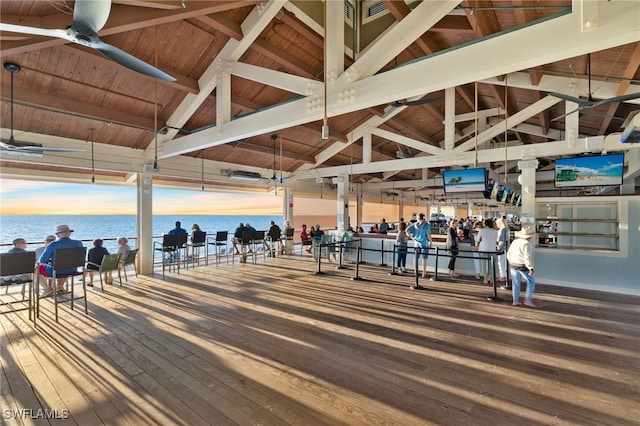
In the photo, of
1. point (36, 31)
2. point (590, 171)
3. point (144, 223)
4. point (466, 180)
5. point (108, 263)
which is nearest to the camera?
point (36, 31)

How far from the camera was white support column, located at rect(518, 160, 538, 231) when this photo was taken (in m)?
6.24

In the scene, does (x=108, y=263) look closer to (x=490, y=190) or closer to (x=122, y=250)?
(x=122, y=250)

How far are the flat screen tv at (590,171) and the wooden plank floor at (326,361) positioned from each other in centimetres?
222

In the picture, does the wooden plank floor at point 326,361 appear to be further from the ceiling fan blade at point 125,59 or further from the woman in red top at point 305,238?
the woman in red top at point 305,238

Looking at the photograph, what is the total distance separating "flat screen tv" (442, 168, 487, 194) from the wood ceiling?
1.12 ft

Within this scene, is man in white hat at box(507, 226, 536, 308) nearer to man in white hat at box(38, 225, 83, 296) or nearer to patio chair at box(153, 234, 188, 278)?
man in white hat at box(38, 225, 83, 296)

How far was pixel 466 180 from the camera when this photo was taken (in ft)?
23.5

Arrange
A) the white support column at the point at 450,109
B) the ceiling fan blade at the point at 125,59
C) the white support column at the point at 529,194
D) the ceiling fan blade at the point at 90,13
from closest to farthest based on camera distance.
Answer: the ceiling fan blade at the point at 90,13, the ceiling fan blade at the point at 125,59, the white support column at the point at 529,194, the white support column at the point at 450,109

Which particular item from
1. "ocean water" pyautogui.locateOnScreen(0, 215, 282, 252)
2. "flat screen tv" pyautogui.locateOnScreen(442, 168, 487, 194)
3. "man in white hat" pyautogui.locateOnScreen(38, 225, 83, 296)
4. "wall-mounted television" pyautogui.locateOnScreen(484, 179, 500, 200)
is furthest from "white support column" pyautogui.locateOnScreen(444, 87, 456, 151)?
"ocean water" pyautogui.locateOnScreen(0, 215, 282, 252)

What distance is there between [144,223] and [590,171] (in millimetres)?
10107

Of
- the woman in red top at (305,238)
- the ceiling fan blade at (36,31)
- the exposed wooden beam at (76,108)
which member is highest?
the exposed wooden beam at (76,108)

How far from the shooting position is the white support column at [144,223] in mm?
7254

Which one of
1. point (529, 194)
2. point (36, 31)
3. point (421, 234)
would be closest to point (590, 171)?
point (529, 194)

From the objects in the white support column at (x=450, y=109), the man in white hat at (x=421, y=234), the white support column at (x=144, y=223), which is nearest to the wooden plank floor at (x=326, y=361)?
the man in white hat at (x=421, y=234)
